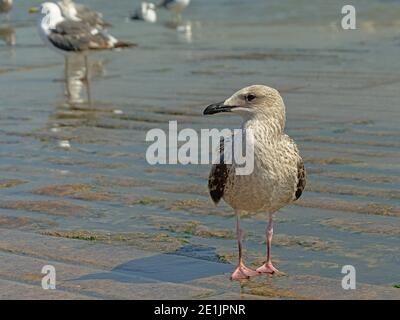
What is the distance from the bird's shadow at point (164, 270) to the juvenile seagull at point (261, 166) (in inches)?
9.8

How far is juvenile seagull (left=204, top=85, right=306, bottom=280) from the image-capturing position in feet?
20.0

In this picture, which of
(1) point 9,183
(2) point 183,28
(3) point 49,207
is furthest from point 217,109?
(2) point 183,28

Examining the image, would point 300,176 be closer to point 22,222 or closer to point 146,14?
point 22,222

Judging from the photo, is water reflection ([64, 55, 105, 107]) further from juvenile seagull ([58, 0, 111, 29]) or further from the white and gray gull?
A: the white and gray gull

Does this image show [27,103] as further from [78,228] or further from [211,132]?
[78,228]

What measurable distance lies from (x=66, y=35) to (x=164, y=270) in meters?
11.2

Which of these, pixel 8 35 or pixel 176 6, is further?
pixel 176 6

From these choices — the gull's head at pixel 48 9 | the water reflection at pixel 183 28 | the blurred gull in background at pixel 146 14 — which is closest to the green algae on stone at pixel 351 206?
→ the gull's head at pixel 48 9

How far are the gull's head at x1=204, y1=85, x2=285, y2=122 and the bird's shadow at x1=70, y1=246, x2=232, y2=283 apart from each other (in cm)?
103

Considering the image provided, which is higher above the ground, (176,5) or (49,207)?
(176,5)

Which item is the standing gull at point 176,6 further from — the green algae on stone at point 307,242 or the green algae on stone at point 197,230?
the green algae on stone at point 307,242

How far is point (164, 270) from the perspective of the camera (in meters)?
6.34

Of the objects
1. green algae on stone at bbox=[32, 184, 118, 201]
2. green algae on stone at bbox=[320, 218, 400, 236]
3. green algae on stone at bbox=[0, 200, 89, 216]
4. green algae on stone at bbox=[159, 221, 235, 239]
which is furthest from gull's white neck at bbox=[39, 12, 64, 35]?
green algae on stone at bbox=[320, 218, 400, 236]

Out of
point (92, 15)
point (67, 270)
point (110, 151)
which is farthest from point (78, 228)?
point (92, 15)
